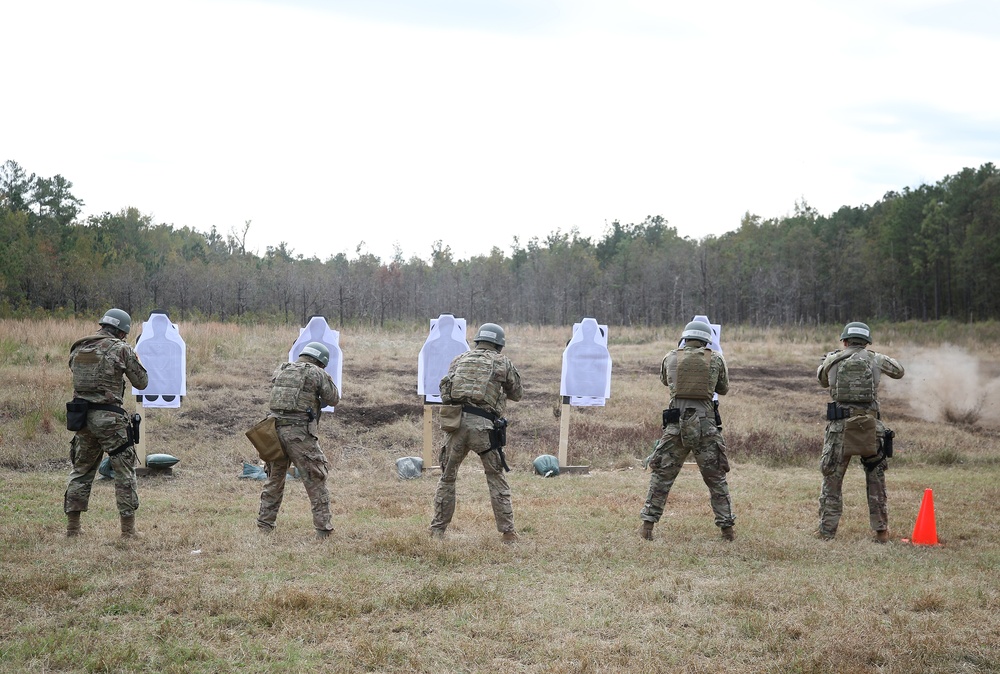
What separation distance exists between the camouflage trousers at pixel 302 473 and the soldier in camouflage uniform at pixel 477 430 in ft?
3.82

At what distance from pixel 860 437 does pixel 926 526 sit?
1.14 meters

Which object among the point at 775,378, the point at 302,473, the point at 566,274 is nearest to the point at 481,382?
the point at 302,473

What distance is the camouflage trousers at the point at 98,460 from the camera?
835cm

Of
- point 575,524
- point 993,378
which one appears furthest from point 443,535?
point 993,378

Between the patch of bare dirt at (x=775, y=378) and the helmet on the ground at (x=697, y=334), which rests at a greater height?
the helmet on the ground at (x=697, y=334)

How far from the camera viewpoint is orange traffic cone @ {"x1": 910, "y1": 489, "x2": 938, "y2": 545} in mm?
8633

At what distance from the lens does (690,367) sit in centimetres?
877

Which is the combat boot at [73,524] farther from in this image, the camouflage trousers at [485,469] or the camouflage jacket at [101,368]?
the camouflage trousers at [485,469]

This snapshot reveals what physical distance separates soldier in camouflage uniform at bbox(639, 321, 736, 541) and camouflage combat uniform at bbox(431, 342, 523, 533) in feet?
5.17

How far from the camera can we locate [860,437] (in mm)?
8727

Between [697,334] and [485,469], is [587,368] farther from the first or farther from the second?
[485,469]

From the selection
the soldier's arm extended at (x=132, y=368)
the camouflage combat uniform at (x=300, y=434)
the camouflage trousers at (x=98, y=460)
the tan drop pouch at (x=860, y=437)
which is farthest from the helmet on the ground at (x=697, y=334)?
the camouflage trousers at (x=98, y=460)

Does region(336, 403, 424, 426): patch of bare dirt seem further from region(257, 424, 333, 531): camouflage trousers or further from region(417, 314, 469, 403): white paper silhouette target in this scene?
region(257, 424, 333, 531): camouflage trousers

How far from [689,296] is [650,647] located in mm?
61675
